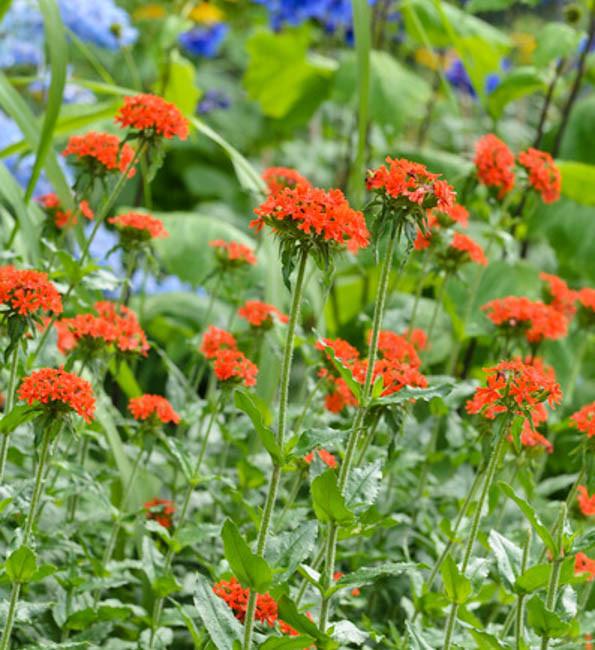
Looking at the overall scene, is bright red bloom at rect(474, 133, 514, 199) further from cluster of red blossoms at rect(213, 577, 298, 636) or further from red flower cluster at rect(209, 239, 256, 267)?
cluster of red blossoms at rect(213, 577, 298, 636)

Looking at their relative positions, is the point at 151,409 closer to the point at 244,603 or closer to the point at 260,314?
the point at 260,314

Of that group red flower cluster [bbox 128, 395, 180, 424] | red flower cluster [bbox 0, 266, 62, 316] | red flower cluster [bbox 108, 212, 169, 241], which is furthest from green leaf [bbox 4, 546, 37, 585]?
red flower cluster [bbox 108, 212, 169, 241]

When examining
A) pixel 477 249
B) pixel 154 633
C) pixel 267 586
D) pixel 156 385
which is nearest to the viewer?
pixel 267 586

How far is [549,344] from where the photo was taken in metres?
2.82

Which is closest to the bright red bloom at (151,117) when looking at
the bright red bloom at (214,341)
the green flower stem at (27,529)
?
the bright red bloom at (214,341)

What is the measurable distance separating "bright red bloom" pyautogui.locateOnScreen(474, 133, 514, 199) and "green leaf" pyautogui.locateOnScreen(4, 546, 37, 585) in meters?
1.20

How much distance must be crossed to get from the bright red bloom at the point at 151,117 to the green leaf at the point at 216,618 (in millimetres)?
692

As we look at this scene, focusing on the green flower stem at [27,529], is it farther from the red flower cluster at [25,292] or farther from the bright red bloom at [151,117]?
the bright red bloom at [151,117]

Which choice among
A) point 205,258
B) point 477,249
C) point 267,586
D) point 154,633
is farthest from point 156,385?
point 267,586

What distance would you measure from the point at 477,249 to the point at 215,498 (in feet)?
2.28

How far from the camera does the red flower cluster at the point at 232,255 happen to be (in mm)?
2170

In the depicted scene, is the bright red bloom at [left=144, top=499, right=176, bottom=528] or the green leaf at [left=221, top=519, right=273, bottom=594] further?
the bright red bloom at [left=144, top=499, right=176, bottom=528]

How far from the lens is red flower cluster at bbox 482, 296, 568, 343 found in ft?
6.76

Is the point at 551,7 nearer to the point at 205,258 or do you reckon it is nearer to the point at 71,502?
the point at 205,258
